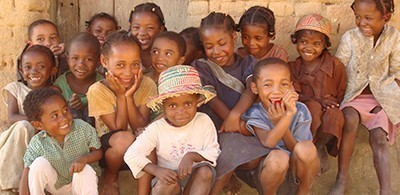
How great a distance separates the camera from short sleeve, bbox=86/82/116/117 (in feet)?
12.1

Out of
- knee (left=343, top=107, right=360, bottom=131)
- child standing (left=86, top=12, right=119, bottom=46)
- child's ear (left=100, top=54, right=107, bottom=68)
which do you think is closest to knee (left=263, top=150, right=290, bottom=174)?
knee (left=343, top=107, right=360, bottom=131)

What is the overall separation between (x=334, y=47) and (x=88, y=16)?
2.24m

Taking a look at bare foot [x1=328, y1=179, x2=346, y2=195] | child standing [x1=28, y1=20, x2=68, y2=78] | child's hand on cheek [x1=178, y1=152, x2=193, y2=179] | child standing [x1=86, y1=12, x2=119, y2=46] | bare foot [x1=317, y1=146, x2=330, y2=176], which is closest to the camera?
child's hand on cheek [x1=178, y1=152, x2=193, y2=179]

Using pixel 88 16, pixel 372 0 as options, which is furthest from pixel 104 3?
pixel 372 0

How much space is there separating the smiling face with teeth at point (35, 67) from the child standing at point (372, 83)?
2073 mm

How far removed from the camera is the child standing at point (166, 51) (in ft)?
13.0

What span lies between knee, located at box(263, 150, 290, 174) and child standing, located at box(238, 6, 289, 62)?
98 centimetres

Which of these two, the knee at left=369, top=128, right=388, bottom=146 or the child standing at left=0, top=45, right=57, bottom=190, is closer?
the child standing at left=0, top=45, right=57, bottom=190

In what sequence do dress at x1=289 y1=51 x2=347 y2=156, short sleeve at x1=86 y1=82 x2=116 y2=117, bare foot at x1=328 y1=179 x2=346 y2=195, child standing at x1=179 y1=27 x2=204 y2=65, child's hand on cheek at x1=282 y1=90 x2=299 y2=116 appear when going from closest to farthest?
child's hand on cheek at x1=282 y1=90 x2=299 y2=116 → short sleeve at x1=86 y1=82 x2=116 y2=117 → bare foot at x1=328 y1=179 x2=346 y2=195 → dress at x1=289 y1=51 x2=347 y2=156 → child standing at x1=179 y1=27 x2=204 y2=65

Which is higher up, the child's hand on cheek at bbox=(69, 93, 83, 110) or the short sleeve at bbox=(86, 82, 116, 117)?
the short sleeve at bbox=(86, 82, 116, 117)

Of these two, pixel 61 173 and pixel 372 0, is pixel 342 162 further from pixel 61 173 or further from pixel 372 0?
pixel 61 173

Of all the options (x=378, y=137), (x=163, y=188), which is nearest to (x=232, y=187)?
(x=163, y=188)

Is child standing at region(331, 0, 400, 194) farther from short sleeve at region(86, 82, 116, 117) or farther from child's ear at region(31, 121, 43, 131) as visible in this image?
child's ear at region(31, 121, 43, 131)

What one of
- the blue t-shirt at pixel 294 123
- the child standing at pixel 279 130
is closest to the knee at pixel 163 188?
the child standing at pixel 279 130
